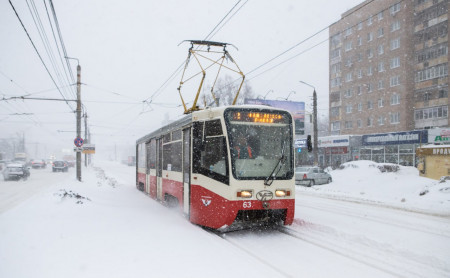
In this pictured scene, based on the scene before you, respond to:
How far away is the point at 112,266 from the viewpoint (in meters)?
4.89

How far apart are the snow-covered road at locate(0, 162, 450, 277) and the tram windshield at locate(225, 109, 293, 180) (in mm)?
1401

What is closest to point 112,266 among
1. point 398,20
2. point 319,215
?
point 319,215

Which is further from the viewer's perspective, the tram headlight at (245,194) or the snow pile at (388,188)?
the snow pile at (388,188)

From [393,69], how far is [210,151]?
4543 cm

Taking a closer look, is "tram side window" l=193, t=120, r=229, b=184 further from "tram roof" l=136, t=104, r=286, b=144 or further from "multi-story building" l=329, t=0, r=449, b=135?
"multi-story building" l=329, t=0, r=449, b=135

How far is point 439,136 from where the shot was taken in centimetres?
3120

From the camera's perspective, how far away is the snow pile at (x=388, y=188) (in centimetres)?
1371

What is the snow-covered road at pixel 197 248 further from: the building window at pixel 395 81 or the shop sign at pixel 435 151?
the building window at pixel 395 81

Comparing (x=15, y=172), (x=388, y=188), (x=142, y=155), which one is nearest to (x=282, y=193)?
(x=142, y=155)

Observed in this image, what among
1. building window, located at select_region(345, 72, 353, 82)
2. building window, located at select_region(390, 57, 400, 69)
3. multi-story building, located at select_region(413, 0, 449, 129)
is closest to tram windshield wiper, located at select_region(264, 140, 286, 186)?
multi-story building, located at select_region(413, 0, 449, 129)

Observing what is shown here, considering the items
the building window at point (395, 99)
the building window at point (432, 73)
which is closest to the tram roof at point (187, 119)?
the building window at point (432, 73)

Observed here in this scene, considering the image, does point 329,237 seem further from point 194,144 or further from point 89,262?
point 89,262

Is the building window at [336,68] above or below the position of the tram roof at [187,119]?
above

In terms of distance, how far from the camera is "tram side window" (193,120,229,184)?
739 centimetres
